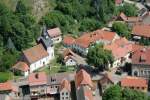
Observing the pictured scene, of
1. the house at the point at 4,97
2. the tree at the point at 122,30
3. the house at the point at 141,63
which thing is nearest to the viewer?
the house at the point at 4,97

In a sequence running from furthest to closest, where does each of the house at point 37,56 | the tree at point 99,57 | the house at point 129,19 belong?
the house at point 129,19, the house at point 37,56, the tree at point 99,57

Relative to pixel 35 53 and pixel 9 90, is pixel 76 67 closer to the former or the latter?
pixel 35 53

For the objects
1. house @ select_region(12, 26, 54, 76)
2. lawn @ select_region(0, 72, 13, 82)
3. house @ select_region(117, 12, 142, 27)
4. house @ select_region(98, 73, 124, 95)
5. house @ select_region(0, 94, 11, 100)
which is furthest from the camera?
house @ select_region(117, 12, 142, 27)

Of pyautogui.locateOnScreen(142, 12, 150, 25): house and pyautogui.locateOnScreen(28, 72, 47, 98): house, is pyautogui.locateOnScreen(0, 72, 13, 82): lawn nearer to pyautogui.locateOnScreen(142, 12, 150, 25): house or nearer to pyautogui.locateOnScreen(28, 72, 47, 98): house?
pyautogui.locateOnScreen(28, 72, 47, 98): house

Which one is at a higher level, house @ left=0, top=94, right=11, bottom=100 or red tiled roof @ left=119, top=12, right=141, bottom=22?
red tiled roof @ left=119, top=12, right=141, bottom=22

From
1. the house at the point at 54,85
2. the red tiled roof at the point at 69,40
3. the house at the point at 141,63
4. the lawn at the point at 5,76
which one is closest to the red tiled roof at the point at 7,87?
the lawn at the point at 5,76

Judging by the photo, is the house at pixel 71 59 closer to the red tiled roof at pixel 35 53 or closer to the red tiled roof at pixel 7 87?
the red tiled roof at pixel 35 53

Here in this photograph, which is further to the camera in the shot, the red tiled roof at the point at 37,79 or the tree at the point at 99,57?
the tree at the point at 99,57

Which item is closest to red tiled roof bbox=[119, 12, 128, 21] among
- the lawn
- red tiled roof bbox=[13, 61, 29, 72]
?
red tiled roof bbox=[13, 61, 29, 72]

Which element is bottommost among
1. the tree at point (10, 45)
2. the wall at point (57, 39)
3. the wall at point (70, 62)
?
the wall at point (70, 62)
